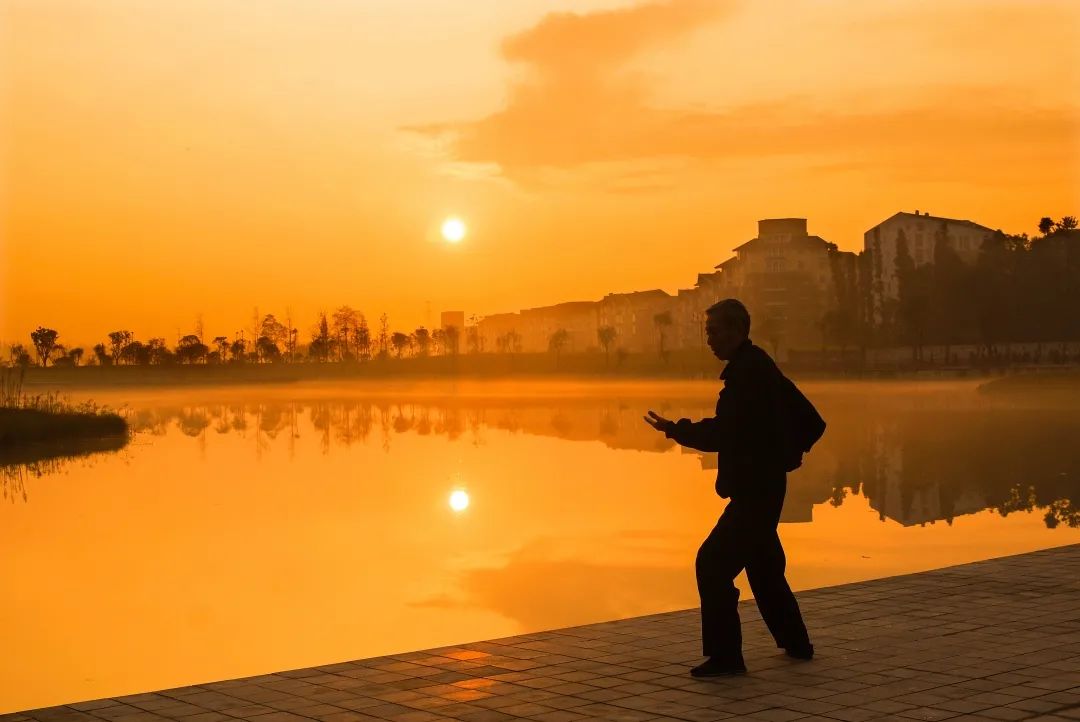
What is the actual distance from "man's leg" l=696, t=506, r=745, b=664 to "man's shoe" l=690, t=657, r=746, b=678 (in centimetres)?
3

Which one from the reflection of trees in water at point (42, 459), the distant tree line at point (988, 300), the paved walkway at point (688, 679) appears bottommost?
the paved walkway at point (688, 679)

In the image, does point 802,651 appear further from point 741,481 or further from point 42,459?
point 42,459

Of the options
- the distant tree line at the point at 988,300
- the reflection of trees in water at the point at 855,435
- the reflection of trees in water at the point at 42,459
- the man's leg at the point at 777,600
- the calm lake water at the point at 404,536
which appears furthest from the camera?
the distant tree line at the point at 988,300

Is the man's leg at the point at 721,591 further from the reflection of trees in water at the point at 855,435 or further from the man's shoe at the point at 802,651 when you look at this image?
the reflection of trees in water at the point at 855,435

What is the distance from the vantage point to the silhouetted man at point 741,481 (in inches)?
300

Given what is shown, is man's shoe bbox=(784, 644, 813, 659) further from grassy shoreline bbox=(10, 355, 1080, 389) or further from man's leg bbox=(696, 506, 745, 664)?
grassy shoreline bbox=(10, 355, 1080, 389)

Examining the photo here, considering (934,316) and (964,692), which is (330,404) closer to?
(934,316)

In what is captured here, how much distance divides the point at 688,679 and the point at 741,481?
1.20m

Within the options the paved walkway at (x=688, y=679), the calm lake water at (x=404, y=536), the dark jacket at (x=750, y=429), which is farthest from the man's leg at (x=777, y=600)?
the calm lake water at (x=404, y=536)

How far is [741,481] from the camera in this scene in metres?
7.76

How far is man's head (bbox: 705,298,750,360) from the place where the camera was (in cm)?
791

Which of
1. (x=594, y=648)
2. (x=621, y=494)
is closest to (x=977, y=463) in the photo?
(x=621, y=494)

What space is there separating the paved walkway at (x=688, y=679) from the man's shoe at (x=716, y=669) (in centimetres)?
9

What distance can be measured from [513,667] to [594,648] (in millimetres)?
751
